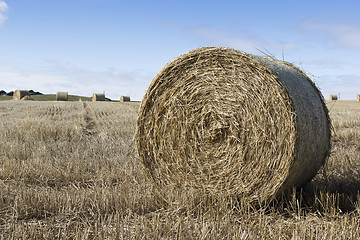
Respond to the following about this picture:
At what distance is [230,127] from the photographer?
4.16 meters

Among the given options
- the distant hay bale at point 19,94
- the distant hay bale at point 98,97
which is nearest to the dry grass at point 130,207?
the distant hay bale at point 98,97

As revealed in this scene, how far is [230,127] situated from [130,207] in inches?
51.8

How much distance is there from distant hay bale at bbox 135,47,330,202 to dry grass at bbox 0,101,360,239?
0.25 metres

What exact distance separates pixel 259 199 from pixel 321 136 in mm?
1144

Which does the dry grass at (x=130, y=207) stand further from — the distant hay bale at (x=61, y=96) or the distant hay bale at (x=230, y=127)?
the distant hay bale at (x=61, y=96)

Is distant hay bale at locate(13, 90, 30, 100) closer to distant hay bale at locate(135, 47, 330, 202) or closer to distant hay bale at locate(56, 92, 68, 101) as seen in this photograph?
distant hay bale at locate(56, 92, 68, 101)

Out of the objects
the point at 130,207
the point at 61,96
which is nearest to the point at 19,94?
the point at 61,96

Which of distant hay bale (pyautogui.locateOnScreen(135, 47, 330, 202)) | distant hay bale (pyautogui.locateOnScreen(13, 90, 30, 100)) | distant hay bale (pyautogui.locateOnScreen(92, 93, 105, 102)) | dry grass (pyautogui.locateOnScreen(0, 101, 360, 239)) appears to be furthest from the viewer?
distant hay bale (pyautogui.locateOnScreen(13, 90, 30, 100))

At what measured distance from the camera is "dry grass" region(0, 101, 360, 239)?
3119mm

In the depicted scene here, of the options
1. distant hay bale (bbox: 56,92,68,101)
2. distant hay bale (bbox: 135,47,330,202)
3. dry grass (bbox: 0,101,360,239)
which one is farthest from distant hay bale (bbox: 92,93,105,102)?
distant hay bale (bbox: 135,47,330,202)

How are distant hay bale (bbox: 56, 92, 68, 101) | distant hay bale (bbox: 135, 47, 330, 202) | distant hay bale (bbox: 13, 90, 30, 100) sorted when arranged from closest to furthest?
distant hay bale (bbox: 135, 47, 330, 202), distant hay bale (bbox: 56, 92, 68, 101), distant hay bale (bbox: 13, 90, 30, 100)

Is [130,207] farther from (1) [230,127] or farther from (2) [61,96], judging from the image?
(2) [61,96]

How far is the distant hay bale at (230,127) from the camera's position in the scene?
3920mm

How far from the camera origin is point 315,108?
445 cm
